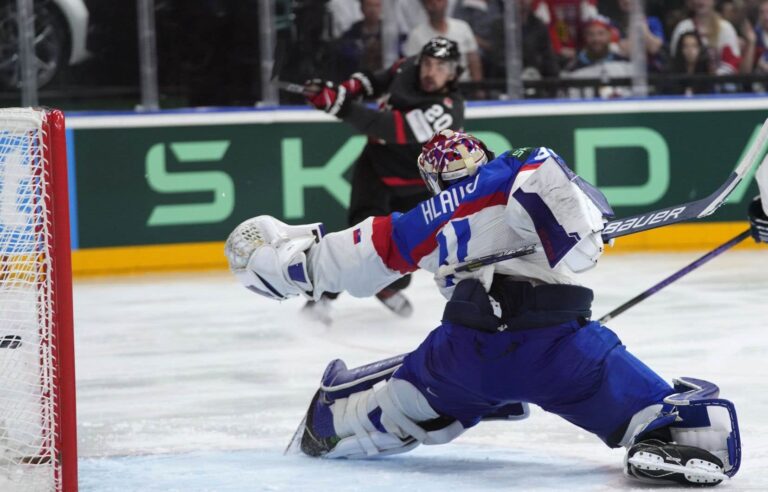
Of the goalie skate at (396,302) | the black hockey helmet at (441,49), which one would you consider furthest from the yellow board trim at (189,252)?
the black hockey helmet at (441,49)

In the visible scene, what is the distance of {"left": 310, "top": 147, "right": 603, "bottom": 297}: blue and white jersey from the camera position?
2.95 metres

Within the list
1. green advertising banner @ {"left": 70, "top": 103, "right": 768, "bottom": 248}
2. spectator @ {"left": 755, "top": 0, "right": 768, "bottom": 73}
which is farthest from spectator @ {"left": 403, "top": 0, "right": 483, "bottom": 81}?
spectator @ {"left": 755, "top": 0, "right": 768, "bottom": 73}

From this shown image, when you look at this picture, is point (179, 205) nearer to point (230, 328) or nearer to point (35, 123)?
point (230, 328)

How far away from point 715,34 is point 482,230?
519cm

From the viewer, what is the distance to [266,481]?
3.33 m

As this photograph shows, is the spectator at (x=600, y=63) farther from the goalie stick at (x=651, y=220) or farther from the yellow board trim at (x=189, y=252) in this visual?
the goalie stick at (x=651, y=220)

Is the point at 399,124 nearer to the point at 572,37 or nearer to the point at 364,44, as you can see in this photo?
the point at 364,44

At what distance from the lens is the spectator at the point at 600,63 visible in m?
7.82

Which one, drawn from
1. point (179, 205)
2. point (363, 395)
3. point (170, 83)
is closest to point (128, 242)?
point (179, 205)

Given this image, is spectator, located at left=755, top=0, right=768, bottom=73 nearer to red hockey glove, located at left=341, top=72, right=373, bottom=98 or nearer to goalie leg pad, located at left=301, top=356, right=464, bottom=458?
A: red hockey glove, located at left=341, top=72, right=373, bottom=98

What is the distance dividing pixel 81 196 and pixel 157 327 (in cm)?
170

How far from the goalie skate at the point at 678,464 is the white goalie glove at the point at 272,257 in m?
0.81

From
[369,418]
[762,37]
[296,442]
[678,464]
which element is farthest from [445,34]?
[678,464]

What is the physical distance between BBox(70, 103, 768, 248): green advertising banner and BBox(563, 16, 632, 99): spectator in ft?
0.54
